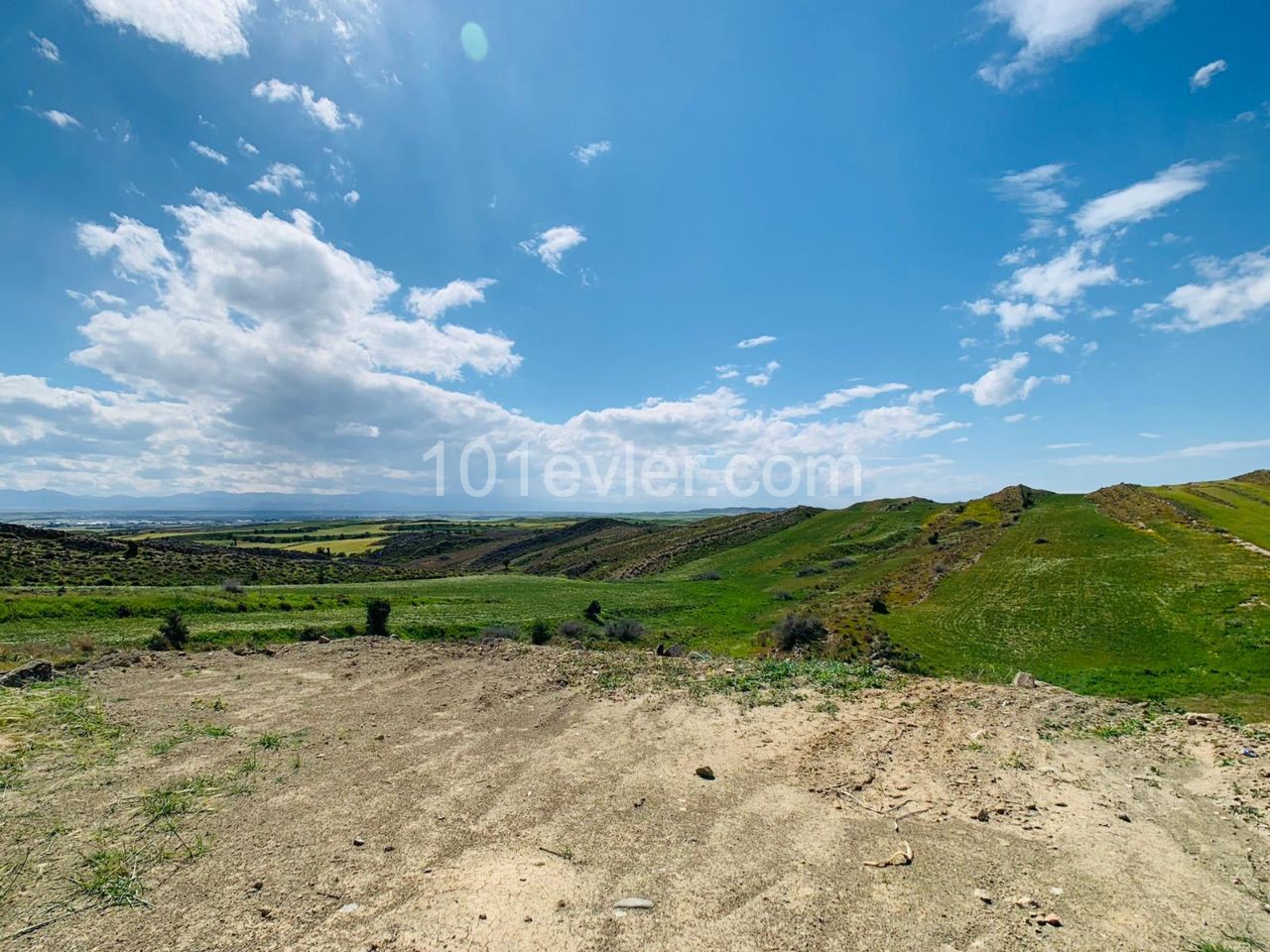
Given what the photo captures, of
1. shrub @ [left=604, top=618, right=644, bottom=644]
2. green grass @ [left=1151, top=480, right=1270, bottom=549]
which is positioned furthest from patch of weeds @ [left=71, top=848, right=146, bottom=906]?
green grass @ [left=1151, top=480, right=1270, bottom=549]

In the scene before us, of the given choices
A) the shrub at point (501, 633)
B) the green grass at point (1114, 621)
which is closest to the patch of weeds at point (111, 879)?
the shrub at point (501, 633)

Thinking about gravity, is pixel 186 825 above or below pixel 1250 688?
above

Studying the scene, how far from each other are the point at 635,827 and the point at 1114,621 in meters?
28.2

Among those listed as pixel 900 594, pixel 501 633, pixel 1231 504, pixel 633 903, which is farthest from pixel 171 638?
pixel 1231 504

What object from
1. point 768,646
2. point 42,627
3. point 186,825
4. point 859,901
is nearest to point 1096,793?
point 859,901

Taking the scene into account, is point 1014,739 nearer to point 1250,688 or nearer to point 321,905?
point 1250,688

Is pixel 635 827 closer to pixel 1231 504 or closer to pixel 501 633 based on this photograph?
pixel 501 633

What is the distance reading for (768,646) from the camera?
27.5 metres

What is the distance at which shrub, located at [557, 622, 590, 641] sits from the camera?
94.0ft

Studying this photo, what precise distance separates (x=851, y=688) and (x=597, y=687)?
23.9ft

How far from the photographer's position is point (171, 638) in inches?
866

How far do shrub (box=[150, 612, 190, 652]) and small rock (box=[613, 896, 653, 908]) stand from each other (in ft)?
75.0

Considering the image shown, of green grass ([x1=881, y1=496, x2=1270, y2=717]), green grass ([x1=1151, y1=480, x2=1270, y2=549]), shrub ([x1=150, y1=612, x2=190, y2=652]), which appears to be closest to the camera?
green grass ([x1=881, y1=496, x2=1270, y2=717])

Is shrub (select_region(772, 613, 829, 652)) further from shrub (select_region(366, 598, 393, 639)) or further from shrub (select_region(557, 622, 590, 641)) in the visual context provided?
shrub (select_region(366, 598, 393, 639))
